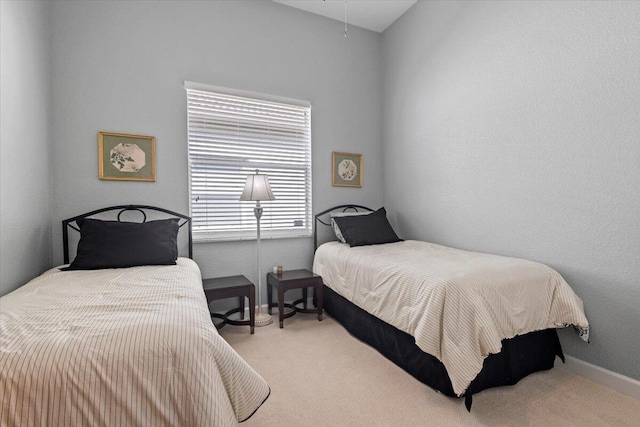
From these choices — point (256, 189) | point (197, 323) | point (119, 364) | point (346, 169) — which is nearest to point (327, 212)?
point (346, 169)

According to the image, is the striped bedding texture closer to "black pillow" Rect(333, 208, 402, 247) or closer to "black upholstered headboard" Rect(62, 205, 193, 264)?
"black upholstered headboard" Rect(62, 205, 193, 264)

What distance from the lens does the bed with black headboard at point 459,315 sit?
5.21 ft

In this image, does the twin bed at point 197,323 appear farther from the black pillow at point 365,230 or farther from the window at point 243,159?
the window at point 243,159

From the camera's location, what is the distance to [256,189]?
275cm

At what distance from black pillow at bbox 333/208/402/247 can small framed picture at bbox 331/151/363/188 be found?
531 mm

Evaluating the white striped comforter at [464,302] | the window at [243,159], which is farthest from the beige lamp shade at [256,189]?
the white striped comforter at [464,302]

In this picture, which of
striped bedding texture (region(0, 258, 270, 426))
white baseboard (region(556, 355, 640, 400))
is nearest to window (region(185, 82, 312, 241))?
striped bedding texture (region(0, 258, 270, 426))

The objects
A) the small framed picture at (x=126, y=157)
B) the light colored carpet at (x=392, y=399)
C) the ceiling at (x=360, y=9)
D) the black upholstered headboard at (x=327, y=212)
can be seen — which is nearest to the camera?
the light colored carpet at (x=392, y=399)

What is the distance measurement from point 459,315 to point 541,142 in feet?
4.76

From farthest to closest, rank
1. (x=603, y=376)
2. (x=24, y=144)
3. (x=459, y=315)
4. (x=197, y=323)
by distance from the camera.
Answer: (x=24, y=144)
(x=603, y=376)
(x=459, y=315)
(x=197, y=323)

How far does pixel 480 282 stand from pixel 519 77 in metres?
1.64

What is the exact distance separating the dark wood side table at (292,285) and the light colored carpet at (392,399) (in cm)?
56

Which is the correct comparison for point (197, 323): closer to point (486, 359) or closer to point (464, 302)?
point (464, 302)

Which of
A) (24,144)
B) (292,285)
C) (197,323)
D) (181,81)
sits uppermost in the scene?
(181,81)
